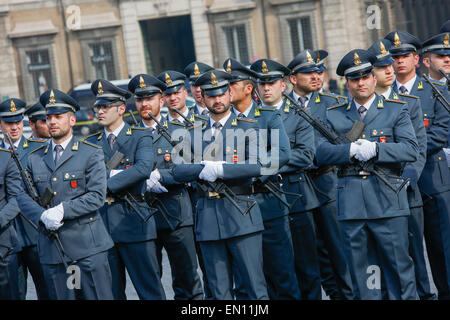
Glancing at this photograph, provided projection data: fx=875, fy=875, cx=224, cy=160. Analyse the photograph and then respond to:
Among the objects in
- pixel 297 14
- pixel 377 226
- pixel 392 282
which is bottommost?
pixel 392 282

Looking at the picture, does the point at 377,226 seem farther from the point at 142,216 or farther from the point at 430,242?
the point at 142,216

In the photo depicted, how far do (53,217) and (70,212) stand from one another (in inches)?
5.6

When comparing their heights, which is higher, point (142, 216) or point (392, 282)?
point (142, 216)

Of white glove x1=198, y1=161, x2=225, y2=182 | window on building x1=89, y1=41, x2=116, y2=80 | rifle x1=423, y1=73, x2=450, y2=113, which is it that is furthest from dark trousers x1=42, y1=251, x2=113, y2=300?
window on building x1=89, y1=41, x2=116, y2=80

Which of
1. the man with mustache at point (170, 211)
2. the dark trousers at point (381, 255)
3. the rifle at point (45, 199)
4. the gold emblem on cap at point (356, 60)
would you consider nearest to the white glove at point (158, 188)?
the man with mustache at point (170, 211)

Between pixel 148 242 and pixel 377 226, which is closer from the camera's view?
pixel 377 226

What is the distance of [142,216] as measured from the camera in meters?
7.92

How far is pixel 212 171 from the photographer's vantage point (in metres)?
6.86

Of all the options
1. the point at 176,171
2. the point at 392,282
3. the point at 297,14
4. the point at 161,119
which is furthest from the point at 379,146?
the point at 297,14

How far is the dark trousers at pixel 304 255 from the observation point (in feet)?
27.9

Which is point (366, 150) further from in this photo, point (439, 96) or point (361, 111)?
point (439, 96)

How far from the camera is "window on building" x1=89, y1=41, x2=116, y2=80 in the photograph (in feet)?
125

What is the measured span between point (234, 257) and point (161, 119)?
100 inches

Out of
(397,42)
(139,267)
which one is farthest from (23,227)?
(397,42)
